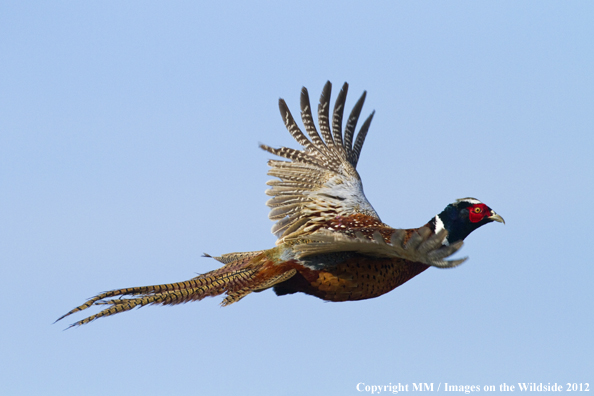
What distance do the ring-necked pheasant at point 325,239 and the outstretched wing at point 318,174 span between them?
12 mm

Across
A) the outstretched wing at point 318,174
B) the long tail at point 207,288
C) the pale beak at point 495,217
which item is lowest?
the long tail at point 207,288

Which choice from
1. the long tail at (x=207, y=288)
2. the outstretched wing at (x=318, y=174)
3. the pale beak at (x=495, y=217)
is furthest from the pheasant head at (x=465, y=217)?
the long tail at (x=207, y=288)

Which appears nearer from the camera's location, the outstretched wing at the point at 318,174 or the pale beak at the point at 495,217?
the pale beak at the point at 495,217

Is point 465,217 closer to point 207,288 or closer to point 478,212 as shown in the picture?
point 478,212

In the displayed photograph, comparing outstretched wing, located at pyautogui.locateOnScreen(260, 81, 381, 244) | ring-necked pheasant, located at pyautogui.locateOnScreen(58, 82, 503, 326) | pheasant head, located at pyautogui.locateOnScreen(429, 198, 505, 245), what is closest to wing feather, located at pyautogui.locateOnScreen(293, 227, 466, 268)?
A: ring-necked pheasant, located at pyautogui.locateOnScreen(58, 82, 503, 326)

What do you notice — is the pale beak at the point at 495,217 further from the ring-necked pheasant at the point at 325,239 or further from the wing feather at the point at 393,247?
the wing feather at the point at 393,247

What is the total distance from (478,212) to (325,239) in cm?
223

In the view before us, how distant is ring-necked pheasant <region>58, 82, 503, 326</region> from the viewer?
22.0ft

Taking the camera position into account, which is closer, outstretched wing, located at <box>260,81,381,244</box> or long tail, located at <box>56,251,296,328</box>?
long tail, located at <box>56,251,296,328</box>

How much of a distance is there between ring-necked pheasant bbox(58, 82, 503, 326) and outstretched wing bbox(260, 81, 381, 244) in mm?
12

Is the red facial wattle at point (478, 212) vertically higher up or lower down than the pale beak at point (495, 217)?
higher up

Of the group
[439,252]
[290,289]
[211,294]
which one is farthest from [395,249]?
[211,294]

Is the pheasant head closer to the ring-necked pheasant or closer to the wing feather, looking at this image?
the ring-necked pheasant

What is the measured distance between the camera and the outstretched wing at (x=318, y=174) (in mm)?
8375
